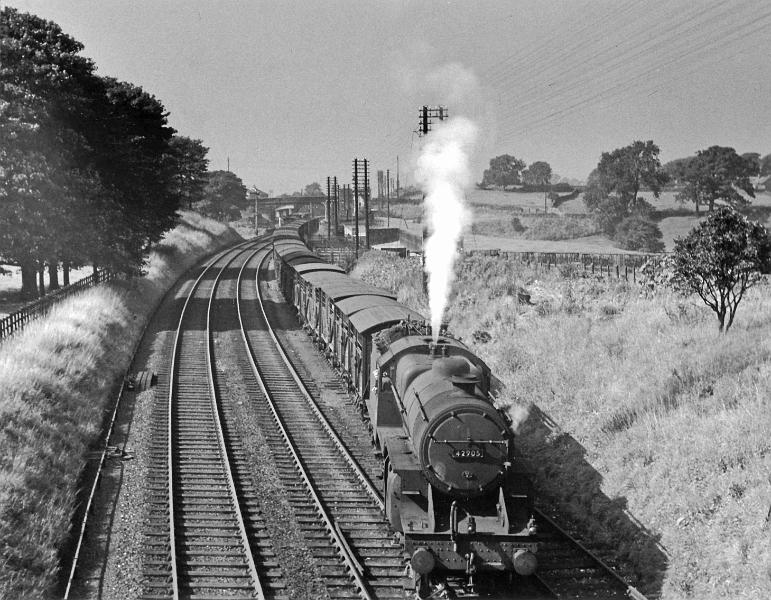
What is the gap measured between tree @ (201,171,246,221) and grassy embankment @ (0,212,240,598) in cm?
7795

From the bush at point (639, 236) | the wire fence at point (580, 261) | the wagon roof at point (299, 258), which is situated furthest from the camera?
the bush at point (639, 236)

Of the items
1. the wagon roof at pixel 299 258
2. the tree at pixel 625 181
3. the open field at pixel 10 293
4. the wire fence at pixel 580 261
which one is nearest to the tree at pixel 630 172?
the tree at pixel 625 181

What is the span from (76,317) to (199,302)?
46.6 feet

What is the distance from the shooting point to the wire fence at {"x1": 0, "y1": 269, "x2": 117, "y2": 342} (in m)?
25.3

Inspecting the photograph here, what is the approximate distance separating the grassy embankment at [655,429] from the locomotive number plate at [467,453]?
371 centimetres

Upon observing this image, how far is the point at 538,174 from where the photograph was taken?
162875 millimetres

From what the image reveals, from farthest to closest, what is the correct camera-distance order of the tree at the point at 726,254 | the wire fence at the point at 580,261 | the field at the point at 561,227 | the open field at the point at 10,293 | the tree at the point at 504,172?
the tree at the point at 504,172
the field at the point at 561,227
the wire fence at the point at 580,261
the open field at the point at 10,293
the tree at the point at 726,254

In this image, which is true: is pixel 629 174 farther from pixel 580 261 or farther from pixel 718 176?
pixel 580 261

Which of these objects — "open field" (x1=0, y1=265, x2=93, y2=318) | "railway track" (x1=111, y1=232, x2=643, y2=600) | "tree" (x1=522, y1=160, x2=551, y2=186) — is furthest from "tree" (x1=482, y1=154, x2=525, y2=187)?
"railway track" (x1=111, y1=232, x2=643, y2=600)

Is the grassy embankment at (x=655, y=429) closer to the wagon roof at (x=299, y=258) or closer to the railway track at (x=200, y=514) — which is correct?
the railway track at (x=200, y=514)

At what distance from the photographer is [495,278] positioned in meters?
36.4

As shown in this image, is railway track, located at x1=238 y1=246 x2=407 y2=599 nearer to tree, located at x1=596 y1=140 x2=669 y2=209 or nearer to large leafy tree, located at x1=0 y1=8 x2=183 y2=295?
large leafy tree, located at x1=0 y1=8 x2=183 y2=295

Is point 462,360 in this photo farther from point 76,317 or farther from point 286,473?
point 76,317

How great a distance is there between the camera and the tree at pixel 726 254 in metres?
19.4
